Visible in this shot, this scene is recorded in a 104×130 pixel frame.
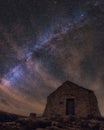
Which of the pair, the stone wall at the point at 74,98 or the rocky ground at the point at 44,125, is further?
the stone wall at the point at 74,98

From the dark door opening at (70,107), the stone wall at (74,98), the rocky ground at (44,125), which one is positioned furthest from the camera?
the dark door opening at (70,107)

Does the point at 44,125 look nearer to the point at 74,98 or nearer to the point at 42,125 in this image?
the point at 42,125

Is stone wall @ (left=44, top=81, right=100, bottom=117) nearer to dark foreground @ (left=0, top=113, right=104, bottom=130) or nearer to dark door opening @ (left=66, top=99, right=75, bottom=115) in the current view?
dark door opening @ (left=66, top=99, right=75, bottom=115)

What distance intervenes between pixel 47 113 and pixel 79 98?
4473mm

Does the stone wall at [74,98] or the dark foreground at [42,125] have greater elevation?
the stone wall at [74,98]

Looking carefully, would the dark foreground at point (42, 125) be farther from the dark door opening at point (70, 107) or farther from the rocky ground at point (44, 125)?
the dark door opening at point (70, 107)

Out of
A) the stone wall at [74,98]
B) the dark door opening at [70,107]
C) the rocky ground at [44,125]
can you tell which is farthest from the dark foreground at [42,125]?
the dark door opening at [70,107]

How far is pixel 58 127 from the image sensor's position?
18750 mm

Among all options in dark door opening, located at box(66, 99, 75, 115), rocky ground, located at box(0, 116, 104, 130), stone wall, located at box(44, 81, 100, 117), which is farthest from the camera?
dark door opening, located at box(66, 99, 75, 115)

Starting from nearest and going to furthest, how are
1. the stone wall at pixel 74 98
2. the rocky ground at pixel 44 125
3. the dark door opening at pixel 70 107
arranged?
the rocky ground at pixel 44 125, the stone wall at pixel 74 98, the dark door opening at pixel 70 107

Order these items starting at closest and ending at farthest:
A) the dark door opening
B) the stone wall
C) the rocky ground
Result: the rocky ground, the stone wall, the dark door opening

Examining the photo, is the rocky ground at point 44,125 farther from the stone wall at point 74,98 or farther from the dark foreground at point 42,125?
the stone wall at point 74,98

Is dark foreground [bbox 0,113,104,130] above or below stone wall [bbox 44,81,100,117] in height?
below

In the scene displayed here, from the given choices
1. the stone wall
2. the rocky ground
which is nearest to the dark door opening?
the stone wall
